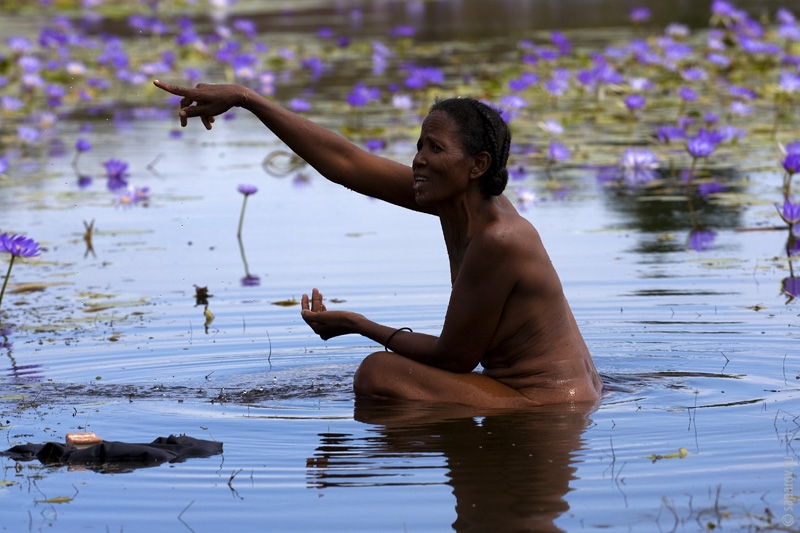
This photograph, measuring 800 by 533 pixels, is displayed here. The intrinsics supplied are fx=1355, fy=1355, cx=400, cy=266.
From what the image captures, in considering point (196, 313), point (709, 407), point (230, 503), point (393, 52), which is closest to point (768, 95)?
point (393, 52)

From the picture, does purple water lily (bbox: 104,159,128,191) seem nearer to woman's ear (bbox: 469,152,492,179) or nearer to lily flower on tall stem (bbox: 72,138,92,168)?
lily flower on tall stem (bbox: 72,138,92,168)

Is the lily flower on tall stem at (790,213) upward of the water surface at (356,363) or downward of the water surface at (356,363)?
upward

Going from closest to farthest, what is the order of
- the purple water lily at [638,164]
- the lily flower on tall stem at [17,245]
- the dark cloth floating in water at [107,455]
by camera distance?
the dark cloth floating in water at [107,455]
the lily flower on tall stem at [17,245]
the purple water lily at [638,164]

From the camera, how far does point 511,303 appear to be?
4469mm

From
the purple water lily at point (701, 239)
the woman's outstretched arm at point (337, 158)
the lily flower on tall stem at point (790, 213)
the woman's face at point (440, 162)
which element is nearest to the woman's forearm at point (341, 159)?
the woman's outstretched arm at point (337, 158)

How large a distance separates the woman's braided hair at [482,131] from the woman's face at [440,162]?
0.08 ft

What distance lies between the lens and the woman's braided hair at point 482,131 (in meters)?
4.36

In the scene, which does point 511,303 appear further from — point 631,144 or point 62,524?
point 631,144

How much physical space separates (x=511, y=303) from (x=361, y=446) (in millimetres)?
704

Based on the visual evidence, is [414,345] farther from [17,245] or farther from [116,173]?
[116,173]

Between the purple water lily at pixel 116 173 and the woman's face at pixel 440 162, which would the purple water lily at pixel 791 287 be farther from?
the purple water lily at pixel 116 173

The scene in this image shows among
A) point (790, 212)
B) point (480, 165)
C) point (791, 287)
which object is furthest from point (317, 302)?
point (790, 212)

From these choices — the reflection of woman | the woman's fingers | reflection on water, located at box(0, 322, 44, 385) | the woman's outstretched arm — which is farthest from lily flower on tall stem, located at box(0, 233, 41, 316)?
the woman's fingers

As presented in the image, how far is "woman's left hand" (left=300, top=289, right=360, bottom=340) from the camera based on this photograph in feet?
15.1
